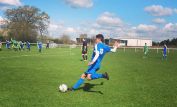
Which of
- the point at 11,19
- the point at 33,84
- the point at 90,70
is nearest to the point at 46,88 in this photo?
the point at 33,84

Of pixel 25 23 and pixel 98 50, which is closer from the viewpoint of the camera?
pixel 98 50

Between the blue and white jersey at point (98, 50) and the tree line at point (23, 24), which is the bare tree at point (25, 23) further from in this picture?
the blue and white jersey at point (98, 50)

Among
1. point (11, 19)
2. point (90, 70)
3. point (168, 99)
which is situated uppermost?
point (11, 19)

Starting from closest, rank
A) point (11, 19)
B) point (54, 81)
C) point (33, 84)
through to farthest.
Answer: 1. point (33, 84)
2. point (54, 81)
3. point (11, 19)

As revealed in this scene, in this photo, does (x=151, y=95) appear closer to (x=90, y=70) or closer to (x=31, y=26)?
(x=90, y=70)

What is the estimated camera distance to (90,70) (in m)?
10.5

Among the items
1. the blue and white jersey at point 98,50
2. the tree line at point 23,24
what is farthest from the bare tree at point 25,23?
the blue and white jersey at point 98,50

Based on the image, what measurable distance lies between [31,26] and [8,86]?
82.6 metres

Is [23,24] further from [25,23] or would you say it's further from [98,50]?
[98,50]

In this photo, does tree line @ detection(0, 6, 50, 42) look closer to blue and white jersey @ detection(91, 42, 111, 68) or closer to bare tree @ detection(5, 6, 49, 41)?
bare tree @ detection(5, 6, 49, 41)

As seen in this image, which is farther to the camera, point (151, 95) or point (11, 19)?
point (11, 19)

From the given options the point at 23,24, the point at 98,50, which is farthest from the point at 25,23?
the point at 98,50

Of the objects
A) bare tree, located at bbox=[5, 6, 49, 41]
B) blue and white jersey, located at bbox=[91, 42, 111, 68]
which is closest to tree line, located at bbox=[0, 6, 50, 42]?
bare tree, located at bbox=[5, 6, 49, 41]

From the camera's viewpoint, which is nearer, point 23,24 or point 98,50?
point 98,50
